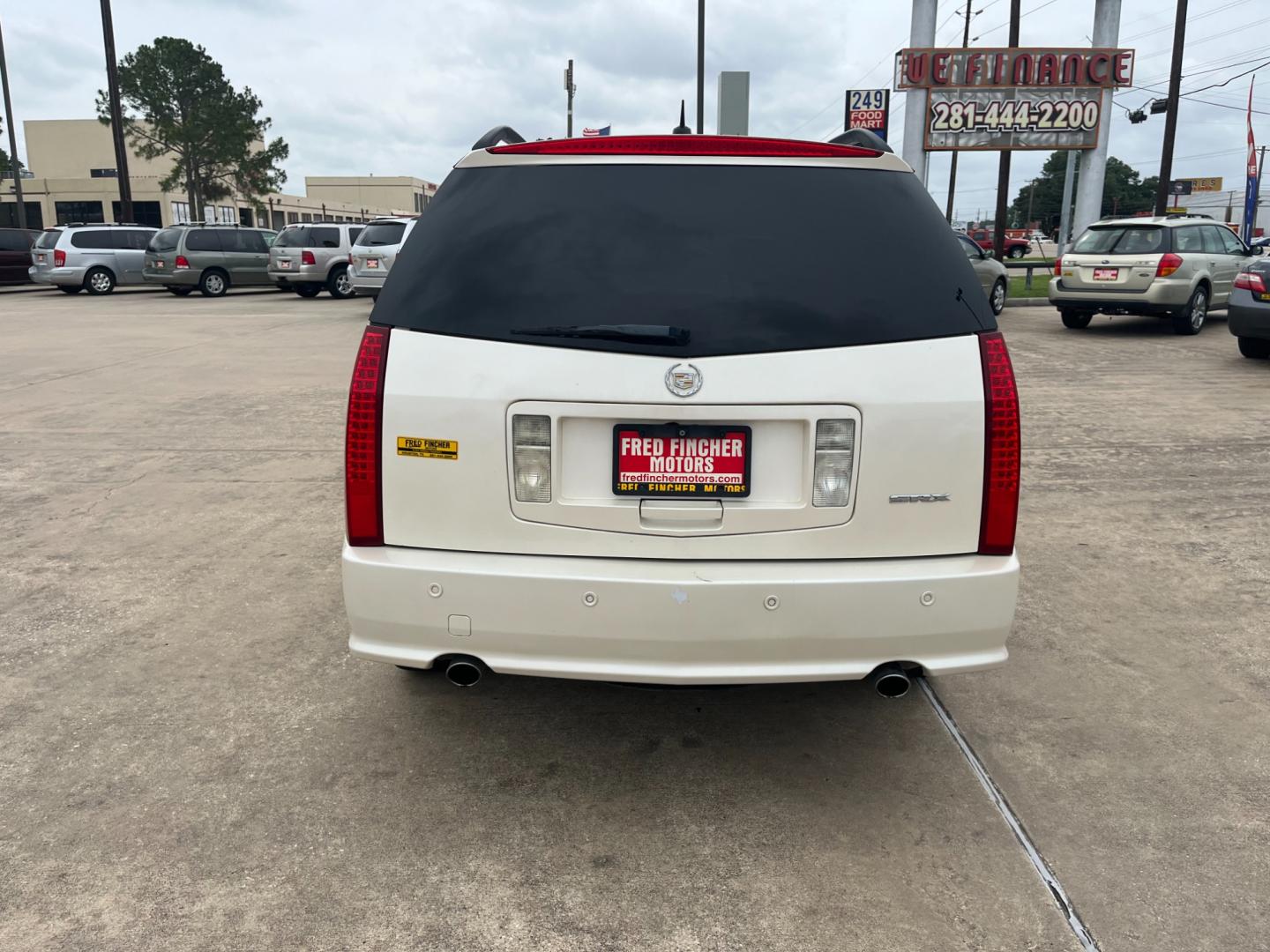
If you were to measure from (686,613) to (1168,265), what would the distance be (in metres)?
14.1

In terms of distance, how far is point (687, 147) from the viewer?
2893 mm

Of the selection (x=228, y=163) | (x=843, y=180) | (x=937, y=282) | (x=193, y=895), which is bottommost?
(x=193, y=895)

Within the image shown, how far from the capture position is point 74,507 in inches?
241

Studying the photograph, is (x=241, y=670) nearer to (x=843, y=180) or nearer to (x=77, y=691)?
(x=77, y=691)

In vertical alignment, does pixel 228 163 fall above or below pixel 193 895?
above

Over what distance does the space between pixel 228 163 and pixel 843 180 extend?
64.2 metres

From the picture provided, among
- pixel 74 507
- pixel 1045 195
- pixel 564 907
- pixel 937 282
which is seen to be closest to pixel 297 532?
pixel 74 507

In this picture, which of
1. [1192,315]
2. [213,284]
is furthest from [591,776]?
[213,284]

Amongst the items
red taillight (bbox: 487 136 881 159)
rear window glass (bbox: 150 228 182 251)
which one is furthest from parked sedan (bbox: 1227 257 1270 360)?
rear window glass (bbox: 150 228 182 251)

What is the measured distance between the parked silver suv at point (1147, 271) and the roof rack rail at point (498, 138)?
521 inches

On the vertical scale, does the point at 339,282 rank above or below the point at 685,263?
below

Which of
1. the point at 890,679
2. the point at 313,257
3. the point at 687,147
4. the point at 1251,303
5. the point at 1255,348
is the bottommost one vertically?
the point at 890,679

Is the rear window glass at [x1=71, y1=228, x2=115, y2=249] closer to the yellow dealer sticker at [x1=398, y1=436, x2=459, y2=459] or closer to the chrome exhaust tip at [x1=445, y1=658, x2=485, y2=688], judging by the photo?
the yellow dealer sticker at [x1=398, y1=436, x2=459, y2=459]

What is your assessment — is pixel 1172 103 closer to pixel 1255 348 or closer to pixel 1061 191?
pixel 1255 348
